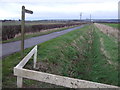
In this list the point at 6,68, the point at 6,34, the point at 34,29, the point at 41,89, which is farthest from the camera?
the point at 34,29

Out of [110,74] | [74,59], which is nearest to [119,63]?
[110,74]

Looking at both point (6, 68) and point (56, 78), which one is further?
point (6, 68)

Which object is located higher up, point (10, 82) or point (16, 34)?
point (16, 34)

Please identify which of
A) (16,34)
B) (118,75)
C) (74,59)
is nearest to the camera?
(118,75)

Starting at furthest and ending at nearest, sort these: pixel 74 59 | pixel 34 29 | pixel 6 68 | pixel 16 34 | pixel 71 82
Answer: pixel 34 29
pixel 16 34
pixel 74 59
pixel 6 68
pixel 71 82

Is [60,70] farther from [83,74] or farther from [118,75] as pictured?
[118,75]

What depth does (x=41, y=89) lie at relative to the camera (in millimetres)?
5215

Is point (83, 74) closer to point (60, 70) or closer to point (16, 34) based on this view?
point (60, 70)

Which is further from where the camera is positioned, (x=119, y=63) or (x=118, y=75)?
(x=119, y=63)

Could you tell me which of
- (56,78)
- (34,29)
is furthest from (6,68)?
(34,29)

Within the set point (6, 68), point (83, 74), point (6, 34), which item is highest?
point (6, 34)

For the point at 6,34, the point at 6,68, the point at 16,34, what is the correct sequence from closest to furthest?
1. the point at 6,68
2. the point at 6,34
3. the point at 16,34

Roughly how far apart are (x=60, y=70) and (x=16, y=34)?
12157mm

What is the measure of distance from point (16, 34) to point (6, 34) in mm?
2030
